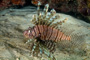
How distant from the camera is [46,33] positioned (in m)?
2.70

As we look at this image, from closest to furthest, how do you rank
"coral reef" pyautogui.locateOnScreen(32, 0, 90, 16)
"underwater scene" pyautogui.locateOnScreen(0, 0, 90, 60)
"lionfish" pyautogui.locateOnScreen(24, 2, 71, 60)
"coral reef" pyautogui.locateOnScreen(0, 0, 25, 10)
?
1. "underwater scene" pyautogui.locateOnScreen(0, 0, 90, 60)
2. "lionfish" pyautogui.locateOnScreen(24, 2, 71, 60)
3. "coral reef" pyautogui.locateOnScreen(32, 0, 90, 16)
4. "coral reef" pyautogui.locateOnScreen(0, 0, 25, 10)

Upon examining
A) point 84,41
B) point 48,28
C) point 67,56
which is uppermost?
point 48,28

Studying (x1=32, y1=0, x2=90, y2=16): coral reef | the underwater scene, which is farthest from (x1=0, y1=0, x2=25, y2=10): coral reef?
the underwater scene

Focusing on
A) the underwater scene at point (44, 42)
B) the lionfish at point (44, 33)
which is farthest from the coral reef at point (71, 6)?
the lionfish at point (44, 33)

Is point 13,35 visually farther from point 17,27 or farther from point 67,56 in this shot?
point 67,56

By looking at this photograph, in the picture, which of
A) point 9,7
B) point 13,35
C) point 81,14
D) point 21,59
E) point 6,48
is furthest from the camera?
point 9,7

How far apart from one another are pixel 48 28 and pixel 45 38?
0.97 feet

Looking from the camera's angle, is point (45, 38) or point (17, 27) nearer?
point (45, 38)

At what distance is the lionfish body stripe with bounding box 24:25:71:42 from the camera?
2.64 metres

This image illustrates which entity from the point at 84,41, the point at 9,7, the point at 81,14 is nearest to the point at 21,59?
the point at 84,41

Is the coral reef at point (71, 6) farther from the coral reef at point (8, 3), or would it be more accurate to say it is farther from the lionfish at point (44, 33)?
the lionfish at point (44, 33)

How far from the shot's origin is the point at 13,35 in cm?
314

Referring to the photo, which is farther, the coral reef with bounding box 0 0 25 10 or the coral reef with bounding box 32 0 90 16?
the coral reef with bounding box 0 0 25 10

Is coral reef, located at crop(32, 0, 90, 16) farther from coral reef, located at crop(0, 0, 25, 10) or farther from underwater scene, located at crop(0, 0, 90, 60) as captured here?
underwater scene, located at crop(0, 0, 90, 60)
